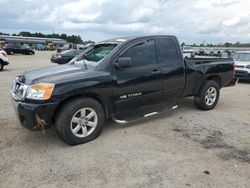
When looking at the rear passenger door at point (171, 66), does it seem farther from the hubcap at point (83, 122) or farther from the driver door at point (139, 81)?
the hubcap at point (83, 122)

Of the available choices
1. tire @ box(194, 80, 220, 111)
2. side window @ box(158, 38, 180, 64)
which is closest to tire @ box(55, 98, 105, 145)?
side window @ box(158, 38, 180, 64)

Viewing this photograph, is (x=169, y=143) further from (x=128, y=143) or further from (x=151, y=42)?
(x=151, y=42)

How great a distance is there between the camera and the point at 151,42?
5414 millimetres

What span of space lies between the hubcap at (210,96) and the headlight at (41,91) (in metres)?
4.01

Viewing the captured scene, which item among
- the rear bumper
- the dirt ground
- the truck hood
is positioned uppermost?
the truck hood

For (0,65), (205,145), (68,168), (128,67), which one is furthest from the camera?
(0,65)

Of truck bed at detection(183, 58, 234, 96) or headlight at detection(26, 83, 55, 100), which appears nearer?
headlight at detection(26, 83, 55, 100)

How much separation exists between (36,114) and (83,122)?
31.0 inches

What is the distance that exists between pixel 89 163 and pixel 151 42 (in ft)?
9.26

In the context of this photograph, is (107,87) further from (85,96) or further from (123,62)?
(123,62)

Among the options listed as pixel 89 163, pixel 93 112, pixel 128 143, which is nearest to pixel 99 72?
pixel 93 112

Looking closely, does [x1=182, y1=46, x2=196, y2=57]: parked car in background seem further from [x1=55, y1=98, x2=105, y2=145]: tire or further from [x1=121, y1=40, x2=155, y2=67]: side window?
[x1=55, y1=98, x2=105, y2=145]: tire

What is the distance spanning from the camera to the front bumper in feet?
13.2

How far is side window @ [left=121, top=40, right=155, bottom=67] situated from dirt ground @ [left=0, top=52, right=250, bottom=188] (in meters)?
1.28
